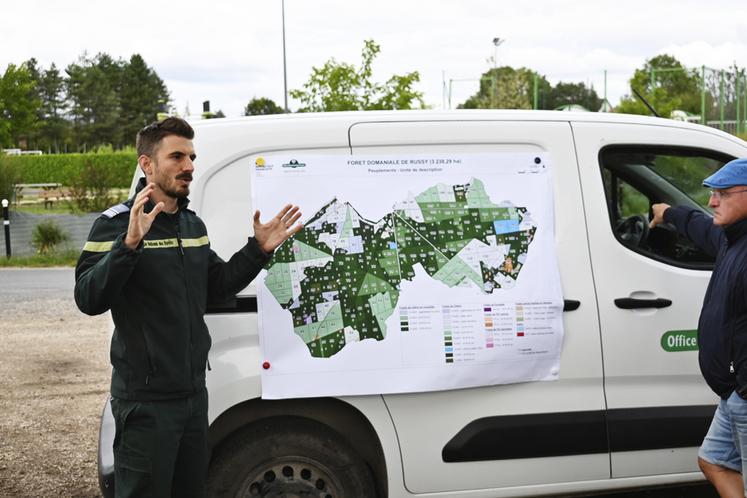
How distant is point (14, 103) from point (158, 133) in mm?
57219

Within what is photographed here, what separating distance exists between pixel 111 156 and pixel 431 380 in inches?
1733

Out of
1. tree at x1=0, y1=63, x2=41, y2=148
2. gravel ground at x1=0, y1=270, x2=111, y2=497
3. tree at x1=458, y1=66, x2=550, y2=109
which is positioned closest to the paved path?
gravel ground at x1=0, y1=270, x2=111, y2=497

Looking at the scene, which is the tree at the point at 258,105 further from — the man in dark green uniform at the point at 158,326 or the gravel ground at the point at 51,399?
the man in dark green uniform at the point at 158,326

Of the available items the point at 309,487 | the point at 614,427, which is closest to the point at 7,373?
the point at 309,487

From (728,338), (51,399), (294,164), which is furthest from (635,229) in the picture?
(51,399)

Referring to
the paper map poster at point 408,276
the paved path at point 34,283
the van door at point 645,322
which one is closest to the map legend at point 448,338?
the paper map poster at point 408,276

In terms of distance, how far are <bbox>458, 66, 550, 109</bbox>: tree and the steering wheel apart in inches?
1024

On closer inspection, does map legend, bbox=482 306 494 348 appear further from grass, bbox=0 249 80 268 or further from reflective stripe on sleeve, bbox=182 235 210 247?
grass, bbox=0 249 80 268

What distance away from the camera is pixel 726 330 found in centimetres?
340

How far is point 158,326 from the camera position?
9.78 ft

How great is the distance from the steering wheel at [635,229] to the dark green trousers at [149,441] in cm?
217

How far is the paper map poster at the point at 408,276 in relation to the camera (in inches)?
142

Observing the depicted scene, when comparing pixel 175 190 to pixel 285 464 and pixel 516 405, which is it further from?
pixel 516 405

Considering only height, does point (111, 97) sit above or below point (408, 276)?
above
